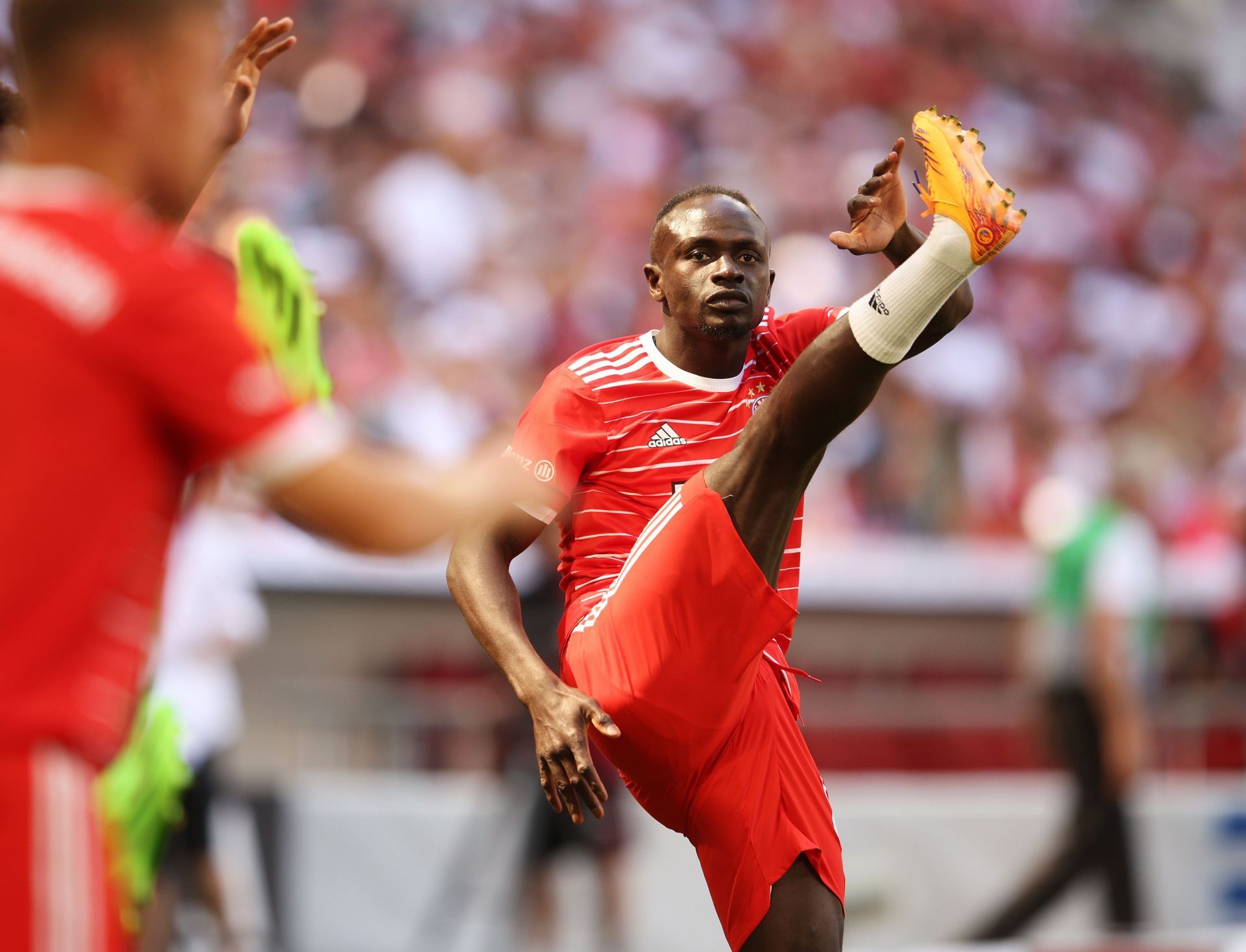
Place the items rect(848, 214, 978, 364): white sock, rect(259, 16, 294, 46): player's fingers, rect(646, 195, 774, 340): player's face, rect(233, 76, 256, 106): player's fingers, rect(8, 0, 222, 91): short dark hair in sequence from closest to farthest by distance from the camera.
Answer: rect(8, 0, 222, 91): short dark hair < rect(233, 76, 256, 106): player's fingers < rect(259, 16, 294, 46): player's fingers < rect(848, 214, 978, 364): white sock < rect(646, 195, 774, 340): player's face

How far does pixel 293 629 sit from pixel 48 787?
25.6 feet

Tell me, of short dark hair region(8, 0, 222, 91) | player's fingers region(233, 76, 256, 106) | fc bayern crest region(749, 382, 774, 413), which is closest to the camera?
short dark hair region(8, 0, 222, 91)

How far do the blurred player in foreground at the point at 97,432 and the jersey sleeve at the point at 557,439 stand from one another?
182 cm

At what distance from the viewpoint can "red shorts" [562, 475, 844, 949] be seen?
3.71 m

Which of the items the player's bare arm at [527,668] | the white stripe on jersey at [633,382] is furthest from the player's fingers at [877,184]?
the player's bare arm at [527,668]

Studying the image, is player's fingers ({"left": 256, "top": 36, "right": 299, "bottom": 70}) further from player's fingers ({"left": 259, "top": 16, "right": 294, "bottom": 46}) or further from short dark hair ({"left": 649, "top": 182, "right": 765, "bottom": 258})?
short dark hair ({"left": 649, "top": 182, "right": 765, "bottom": 258})

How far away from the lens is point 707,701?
3777 mm

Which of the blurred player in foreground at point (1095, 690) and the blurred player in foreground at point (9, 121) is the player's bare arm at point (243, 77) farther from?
the blurred player in foreground at point (1095, 690)

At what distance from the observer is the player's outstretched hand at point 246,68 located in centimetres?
324

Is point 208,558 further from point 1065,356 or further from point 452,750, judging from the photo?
point 1065,356

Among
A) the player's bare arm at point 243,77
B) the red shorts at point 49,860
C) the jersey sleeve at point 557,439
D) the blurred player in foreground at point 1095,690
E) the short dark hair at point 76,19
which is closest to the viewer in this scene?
the red shorts at point 49,860

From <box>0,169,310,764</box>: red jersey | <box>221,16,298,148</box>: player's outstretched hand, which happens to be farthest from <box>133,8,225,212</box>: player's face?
<box>221,16,298,148</box>: player's outstretched hand

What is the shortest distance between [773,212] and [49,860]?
1256 cm

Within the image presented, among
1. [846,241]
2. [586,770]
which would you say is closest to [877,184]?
[846,241]
